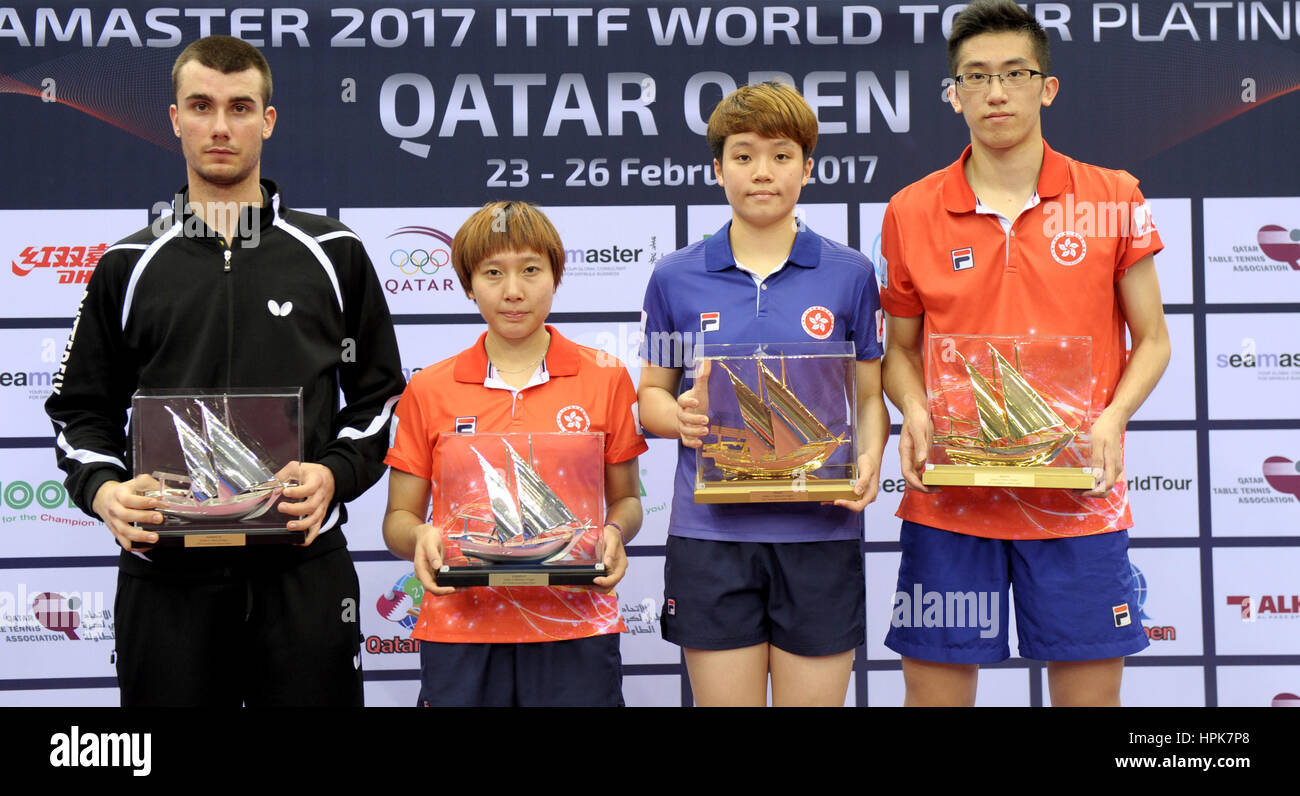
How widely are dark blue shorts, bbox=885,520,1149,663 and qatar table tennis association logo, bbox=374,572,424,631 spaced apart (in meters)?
2.07

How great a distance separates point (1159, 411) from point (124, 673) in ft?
11.9

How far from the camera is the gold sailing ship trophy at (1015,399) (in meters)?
2.61

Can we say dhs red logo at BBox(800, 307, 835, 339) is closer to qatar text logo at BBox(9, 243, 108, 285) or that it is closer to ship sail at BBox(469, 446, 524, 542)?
ship sail at BBox(469, 446, 524, 542)

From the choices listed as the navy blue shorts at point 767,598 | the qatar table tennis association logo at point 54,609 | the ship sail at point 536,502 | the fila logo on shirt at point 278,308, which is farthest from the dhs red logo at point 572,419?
the qatar table tennis association logo at point 54,609

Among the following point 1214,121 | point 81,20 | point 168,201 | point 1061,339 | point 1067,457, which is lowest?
point 1067,457

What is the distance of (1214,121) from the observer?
4039mm

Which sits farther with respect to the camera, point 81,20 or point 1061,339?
point 81,20

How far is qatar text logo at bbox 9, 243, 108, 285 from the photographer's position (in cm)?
399

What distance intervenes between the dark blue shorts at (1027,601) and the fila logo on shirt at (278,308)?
1.71m

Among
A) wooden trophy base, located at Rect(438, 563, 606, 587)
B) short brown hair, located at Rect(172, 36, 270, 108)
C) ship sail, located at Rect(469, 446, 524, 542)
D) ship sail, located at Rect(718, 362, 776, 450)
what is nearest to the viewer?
wooden trophy base, located at Rect(438, 563, 606, 587)

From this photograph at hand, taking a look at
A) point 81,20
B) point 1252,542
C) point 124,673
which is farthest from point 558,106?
point 1252,542

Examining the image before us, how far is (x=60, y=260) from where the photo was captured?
13.1 feet

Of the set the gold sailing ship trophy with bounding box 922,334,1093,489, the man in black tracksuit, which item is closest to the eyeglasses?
the gold sailing ship trophy with bounding box 922,334,1093,489

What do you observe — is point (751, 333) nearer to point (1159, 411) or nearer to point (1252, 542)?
point (1159, 411)
